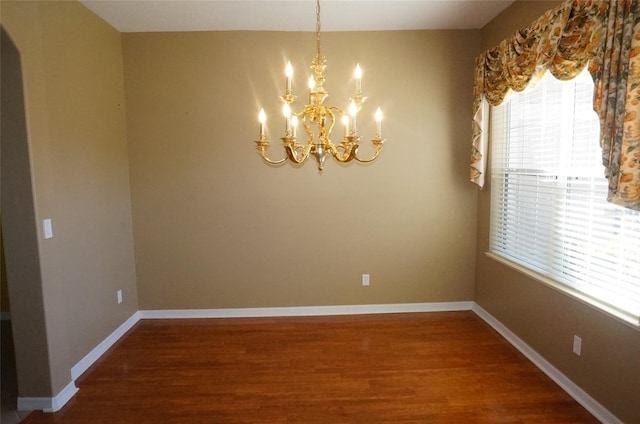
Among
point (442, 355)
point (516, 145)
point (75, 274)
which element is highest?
point (516, 145)

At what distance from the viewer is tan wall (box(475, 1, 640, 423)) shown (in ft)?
6.46

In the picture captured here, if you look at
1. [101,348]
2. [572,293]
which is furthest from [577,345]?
[101,348]

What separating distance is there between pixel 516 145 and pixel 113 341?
156 inches

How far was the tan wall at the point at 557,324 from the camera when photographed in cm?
197

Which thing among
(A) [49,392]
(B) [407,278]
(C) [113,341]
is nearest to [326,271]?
(B) [407,278]

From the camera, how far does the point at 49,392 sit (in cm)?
225

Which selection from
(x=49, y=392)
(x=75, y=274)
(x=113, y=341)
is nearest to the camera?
(x=49, y=392)

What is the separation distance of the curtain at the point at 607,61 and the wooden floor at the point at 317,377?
1.47m

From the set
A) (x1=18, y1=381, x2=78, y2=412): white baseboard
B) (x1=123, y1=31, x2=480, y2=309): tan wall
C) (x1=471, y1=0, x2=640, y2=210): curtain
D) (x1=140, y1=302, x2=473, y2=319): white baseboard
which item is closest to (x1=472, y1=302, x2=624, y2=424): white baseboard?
(x1=123, y1=31, x2=480, y2=309): tan wall

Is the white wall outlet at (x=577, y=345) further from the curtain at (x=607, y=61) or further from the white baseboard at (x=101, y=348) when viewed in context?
the white baseboard at (x=101, y=348)

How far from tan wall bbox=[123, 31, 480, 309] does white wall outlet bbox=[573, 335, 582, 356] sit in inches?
54.8

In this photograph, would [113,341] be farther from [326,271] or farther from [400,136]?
[400,136]

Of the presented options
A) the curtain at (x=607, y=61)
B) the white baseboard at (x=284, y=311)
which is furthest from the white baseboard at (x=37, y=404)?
the curtain at (x=607, y=61)

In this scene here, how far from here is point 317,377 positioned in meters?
2.58
